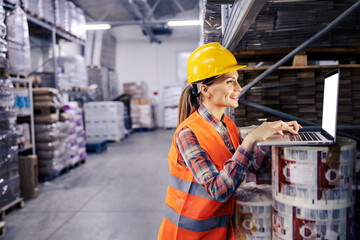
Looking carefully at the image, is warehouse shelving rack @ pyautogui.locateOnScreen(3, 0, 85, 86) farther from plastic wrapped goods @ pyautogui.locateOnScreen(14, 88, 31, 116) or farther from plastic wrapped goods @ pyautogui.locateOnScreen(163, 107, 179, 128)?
plastic wrapped goods @ pyautogui.locateOnScreen(163, 107, 179, 128)

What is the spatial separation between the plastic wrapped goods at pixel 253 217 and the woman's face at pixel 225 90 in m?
0.52

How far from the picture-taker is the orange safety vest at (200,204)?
1656mm

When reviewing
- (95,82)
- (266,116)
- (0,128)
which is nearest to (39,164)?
(0,128)

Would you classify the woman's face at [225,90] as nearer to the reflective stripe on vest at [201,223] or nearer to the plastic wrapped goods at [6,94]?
the reflective stripe on vest at [201,223]

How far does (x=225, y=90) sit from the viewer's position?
5.58 ft

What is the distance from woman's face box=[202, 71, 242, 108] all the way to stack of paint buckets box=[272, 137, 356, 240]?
1.45ft

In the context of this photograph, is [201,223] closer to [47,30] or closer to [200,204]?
[200,204]

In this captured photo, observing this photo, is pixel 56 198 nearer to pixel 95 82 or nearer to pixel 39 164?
pixel 39 164

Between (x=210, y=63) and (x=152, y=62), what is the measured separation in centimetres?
1569

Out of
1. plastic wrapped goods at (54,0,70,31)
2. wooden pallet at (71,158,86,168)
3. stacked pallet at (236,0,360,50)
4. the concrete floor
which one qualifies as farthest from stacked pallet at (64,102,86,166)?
stacked pallet at (236,0,360,50)

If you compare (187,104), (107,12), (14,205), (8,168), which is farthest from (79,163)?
(107,12)

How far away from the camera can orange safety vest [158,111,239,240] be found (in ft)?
5.43

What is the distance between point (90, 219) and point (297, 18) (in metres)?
3.60

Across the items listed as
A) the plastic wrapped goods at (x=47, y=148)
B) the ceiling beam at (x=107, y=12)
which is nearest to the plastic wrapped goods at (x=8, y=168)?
the plastic wrapped goods at (x=47, y=148)
